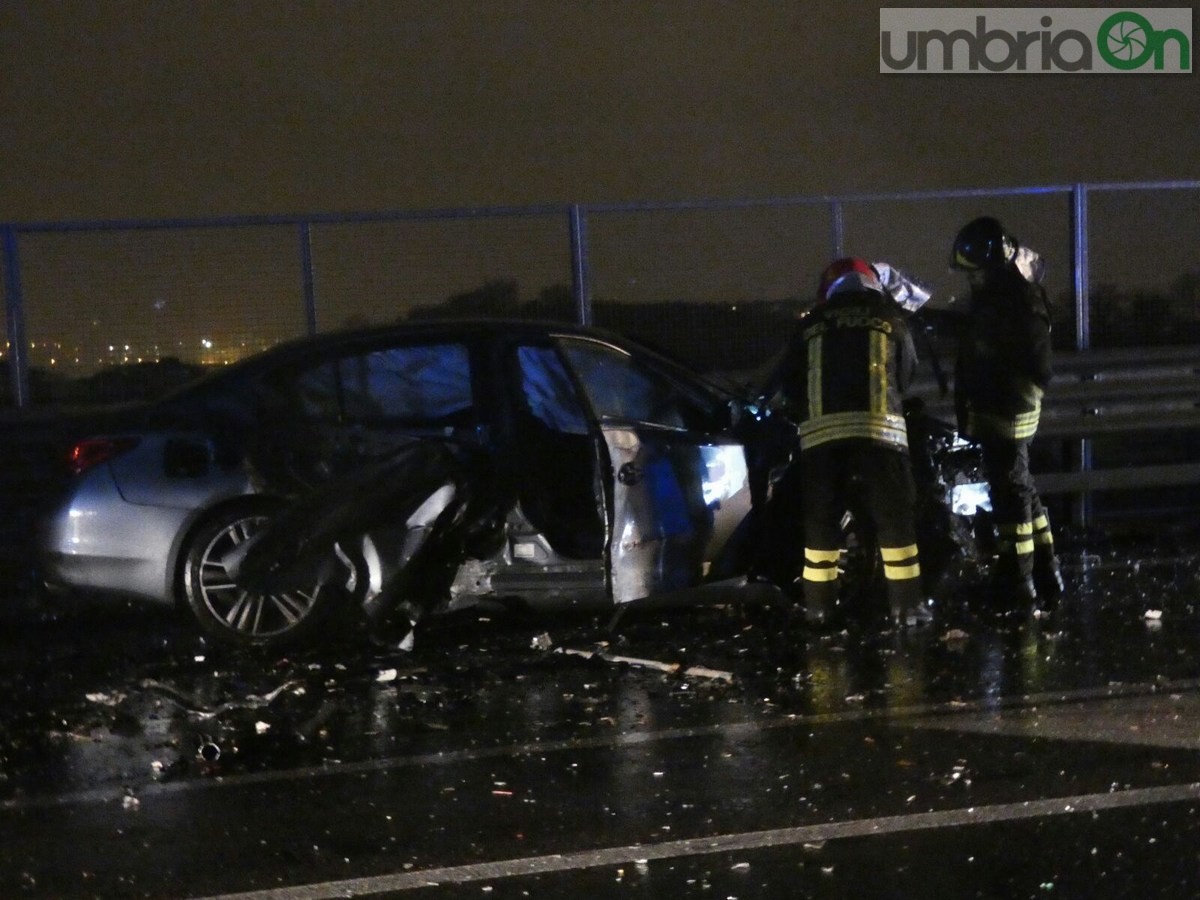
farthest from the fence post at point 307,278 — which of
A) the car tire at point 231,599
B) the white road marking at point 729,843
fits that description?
the white road marking at point 729,843

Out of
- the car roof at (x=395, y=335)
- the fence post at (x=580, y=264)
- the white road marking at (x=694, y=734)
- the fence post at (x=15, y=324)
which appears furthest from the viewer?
the fence post at (x=580, y=264)

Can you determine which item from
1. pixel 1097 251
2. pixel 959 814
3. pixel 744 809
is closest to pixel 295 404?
pixel 744 809

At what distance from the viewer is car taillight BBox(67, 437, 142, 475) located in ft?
24.1

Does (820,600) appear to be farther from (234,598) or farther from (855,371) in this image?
(234,598)

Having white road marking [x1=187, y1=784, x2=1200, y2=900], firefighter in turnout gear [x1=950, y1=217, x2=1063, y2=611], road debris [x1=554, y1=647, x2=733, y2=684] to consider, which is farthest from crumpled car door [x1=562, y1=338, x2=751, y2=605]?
white road marking [x1=187, y1=784, x2=1200, y2=900]

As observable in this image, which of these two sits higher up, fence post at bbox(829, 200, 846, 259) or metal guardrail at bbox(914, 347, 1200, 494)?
fence post at bbox(829, 200, 846, 259)

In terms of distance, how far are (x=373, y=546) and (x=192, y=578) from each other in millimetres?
906

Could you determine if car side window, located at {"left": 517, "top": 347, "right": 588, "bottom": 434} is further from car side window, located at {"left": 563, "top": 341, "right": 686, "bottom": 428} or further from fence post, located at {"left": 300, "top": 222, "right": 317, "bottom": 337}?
fence post, located at {"left": 300, "top": 222, "right": 317, "bottom": 337}

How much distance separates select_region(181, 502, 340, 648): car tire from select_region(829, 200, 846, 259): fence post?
554 cm

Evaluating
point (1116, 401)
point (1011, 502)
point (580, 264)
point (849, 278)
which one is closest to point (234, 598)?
point (849, 278)

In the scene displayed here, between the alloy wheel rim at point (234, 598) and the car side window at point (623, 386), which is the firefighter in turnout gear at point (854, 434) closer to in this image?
the car side window at point (623, 386)

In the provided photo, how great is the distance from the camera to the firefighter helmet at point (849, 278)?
736 cm

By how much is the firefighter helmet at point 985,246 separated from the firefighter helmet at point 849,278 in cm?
49

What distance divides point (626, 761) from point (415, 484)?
7.12 ft
